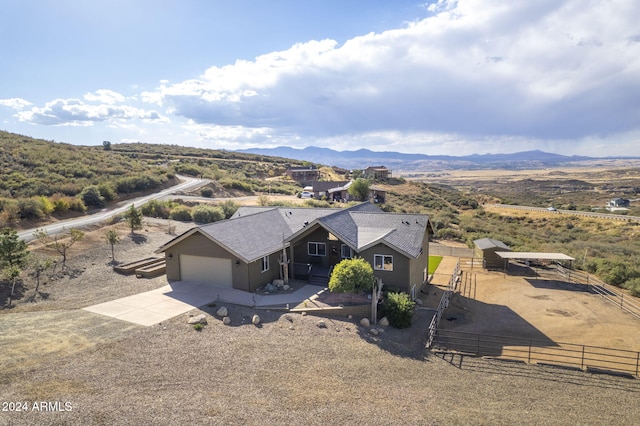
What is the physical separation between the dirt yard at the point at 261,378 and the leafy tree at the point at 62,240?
21.0 ft

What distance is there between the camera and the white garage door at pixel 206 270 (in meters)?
22.2

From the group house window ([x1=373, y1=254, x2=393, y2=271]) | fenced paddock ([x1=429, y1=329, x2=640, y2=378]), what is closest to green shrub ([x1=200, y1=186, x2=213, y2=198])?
house window ([x1=373, y1=254, x2=393, y2=271])

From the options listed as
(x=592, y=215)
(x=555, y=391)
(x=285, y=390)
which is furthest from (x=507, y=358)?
(x=592, y=215)

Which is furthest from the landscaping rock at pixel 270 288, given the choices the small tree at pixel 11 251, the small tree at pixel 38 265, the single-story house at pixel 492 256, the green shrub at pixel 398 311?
the single-story house at pixel 492 256

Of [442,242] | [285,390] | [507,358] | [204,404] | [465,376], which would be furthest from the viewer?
[442,242]

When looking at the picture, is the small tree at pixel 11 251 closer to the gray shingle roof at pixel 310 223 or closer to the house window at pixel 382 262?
the gray shingle roof at pixel 310 223

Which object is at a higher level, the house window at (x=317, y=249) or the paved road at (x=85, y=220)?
the paved road at (x=85, y=220)

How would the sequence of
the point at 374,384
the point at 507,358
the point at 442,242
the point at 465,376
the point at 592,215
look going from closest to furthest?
the point at 374,384, the point at 465,376, the point at 507,358, the point at 442,242, the point at 592,215

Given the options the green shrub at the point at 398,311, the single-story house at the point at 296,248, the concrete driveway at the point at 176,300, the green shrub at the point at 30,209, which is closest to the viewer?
the concrete driveway at the point at 176,300

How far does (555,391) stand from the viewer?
44.8 ft

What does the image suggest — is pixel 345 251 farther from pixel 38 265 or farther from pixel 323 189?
pixel 323 189

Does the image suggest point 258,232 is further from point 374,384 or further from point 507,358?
point 507,358

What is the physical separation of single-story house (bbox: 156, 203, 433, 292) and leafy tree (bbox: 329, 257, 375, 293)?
2.59 m

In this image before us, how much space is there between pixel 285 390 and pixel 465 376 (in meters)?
6.89
